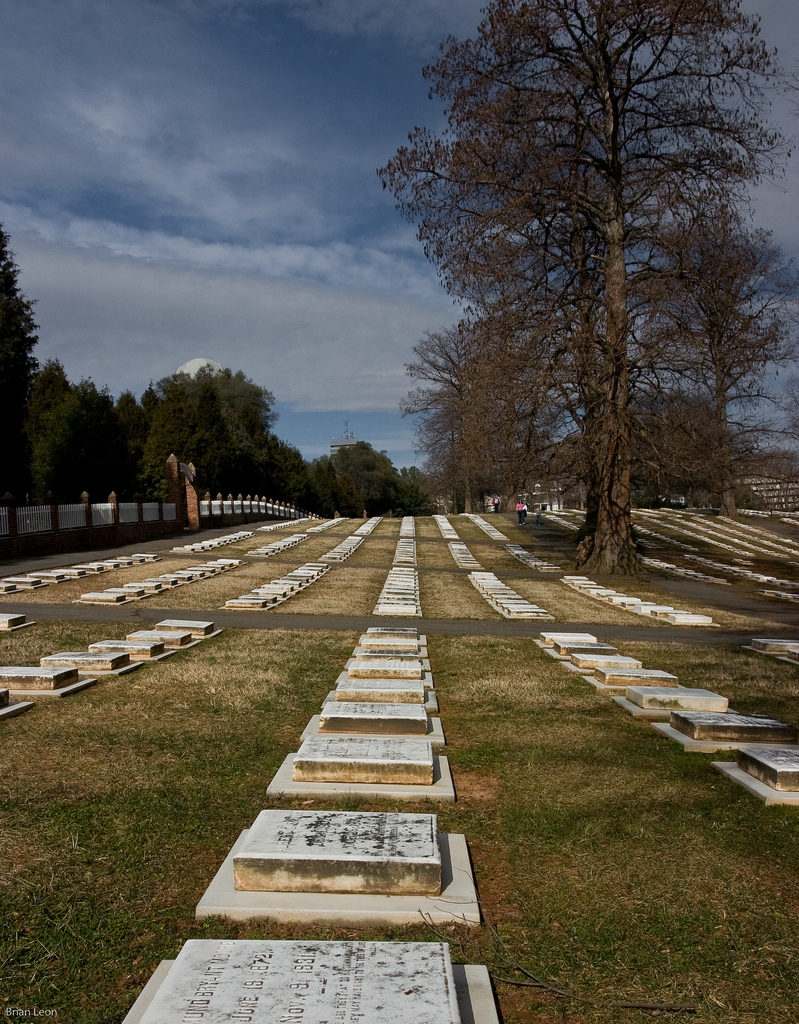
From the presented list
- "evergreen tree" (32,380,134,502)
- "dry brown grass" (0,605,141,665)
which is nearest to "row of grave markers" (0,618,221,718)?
"dry brown grass" (0,605,141,665)

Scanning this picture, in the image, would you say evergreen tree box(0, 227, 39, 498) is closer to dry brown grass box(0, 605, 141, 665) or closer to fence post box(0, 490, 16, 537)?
fence post box(0, 490, 16, 537)

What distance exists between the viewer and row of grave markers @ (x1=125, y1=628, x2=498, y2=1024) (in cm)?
220

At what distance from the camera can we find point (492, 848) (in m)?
3.65

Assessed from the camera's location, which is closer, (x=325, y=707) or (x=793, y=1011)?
(x=793, y=1011)

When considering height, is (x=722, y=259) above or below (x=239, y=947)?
above

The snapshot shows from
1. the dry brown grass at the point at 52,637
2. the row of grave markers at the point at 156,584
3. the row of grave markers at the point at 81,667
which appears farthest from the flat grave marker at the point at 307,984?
the row of grave markers at the point at 156,584

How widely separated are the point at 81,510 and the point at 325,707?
19026 millimetres

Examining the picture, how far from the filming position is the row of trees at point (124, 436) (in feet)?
92.0

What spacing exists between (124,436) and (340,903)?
1564 inches

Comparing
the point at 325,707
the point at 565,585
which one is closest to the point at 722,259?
the point at 565,585

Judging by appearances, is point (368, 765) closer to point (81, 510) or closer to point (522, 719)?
point (522, 719)

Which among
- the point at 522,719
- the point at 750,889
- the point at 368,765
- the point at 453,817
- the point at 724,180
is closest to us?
the point at 750,889

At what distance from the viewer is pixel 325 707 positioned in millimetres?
5297

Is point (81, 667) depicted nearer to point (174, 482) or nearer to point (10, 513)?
point (10, 513)
